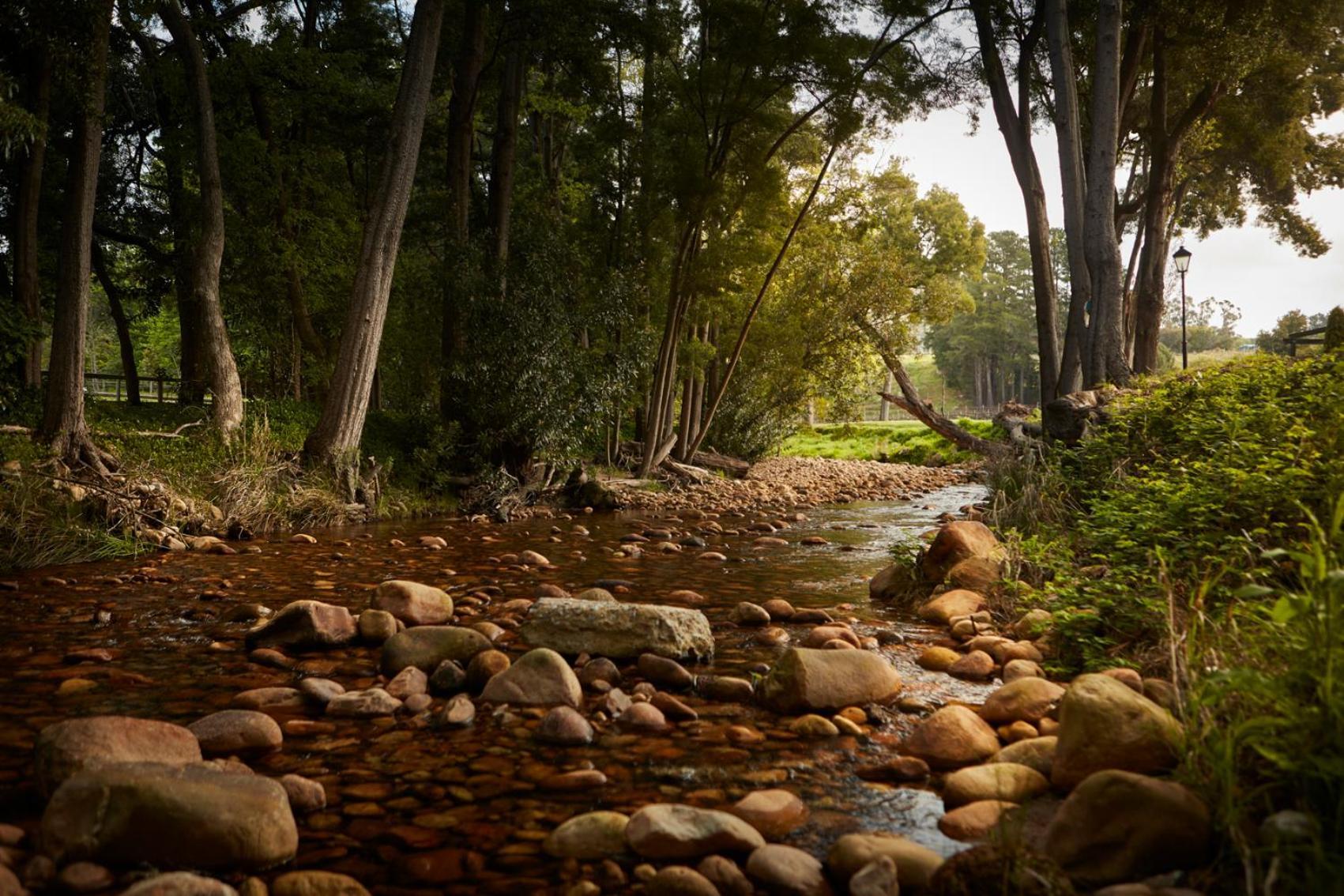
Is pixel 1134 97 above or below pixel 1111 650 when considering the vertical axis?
above

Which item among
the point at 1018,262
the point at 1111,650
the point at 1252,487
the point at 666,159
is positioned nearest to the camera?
the point at 1111,650

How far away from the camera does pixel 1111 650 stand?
347cm

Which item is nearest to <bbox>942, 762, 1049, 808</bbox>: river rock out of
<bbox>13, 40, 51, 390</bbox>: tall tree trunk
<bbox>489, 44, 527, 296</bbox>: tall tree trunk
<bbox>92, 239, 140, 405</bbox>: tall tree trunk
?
<bbox>489, 44, 527, 296</bbox>: tall tree trunk

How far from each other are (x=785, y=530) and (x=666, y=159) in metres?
7.59

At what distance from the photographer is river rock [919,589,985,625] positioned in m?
4.78

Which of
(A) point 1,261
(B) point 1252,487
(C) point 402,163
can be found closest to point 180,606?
(B) point 1252,487

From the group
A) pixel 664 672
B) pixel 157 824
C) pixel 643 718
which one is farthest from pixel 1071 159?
pixel 157 824

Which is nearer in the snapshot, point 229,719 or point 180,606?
point 229,719

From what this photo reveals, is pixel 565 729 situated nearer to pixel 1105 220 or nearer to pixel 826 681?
pixel 826 681

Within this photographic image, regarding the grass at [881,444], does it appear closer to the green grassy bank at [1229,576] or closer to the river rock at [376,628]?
the green grassy bank at [1229,576]

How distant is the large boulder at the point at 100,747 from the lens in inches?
88.0

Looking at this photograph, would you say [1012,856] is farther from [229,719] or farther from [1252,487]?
[1252,487]

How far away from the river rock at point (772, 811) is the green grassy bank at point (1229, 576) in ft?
3.34

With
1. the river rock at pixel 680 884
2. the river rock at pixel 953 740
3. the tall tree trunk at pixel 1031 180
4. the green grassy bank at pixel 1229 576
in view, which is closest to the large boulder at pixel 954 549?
the green grassy bank at pixel 1229 576
